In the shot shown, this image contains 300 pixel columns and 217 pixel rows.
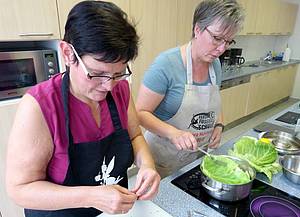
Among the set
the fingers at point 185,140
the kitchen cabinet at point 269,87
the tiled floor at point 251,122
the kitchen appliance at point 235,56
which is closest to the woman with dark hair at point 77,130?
the fingers at point 185,140

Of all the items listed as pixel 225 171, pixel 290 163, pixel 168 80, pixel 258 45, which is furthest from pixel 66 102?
→ pixel 258 45

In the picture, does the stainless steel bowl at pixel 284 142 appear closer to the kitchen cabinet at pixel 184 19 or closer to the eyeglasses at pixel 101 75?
the eyeglasses at pixel 101 75

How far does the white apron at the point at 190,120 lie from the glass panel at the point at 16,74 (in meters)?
0.89

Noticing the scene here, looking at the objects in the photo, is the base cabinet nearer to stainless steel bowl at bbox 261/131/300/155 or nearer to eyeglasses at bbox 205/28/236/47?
stainless steel bowl at bbox 261/131/300/155

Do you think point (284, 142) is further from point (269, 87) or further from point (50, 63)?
point (269, 87)

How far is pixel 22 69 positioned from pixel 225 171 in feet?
4.44

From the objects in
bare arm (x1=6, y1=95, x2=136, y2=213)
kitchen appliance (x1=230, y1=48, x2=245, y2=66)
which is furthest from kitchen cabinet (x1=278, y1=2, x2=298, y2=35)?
bare arm (x1=6, y1=95, x2=136, y2=213)

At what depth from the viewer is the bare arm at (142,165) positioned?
0.74m

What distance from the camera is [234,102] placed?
3.34 meters

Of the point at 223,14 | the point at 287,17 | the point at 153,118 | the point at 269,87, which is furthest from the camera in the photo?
the point at 287,17

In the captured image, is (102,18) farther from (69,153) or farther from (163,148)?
(163,148)

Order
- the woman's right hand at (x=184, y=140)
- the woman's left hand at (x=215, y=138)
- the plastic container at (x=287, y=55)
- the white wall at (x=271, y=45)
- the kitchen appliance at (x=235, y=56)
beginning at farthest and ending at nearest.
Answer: the plastic container at (x=287, y=55)
the white wall at (x=271, y=45)
the kitchen appliance at (x=235, y=56)
the woman's left hand at (x=215, y=138)
the woman's right hand at (x=184, y=140)

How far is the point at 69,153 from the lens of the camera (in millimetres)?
714

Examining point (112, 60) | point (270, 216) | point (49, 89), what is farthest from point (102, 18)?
point (270, 216)
